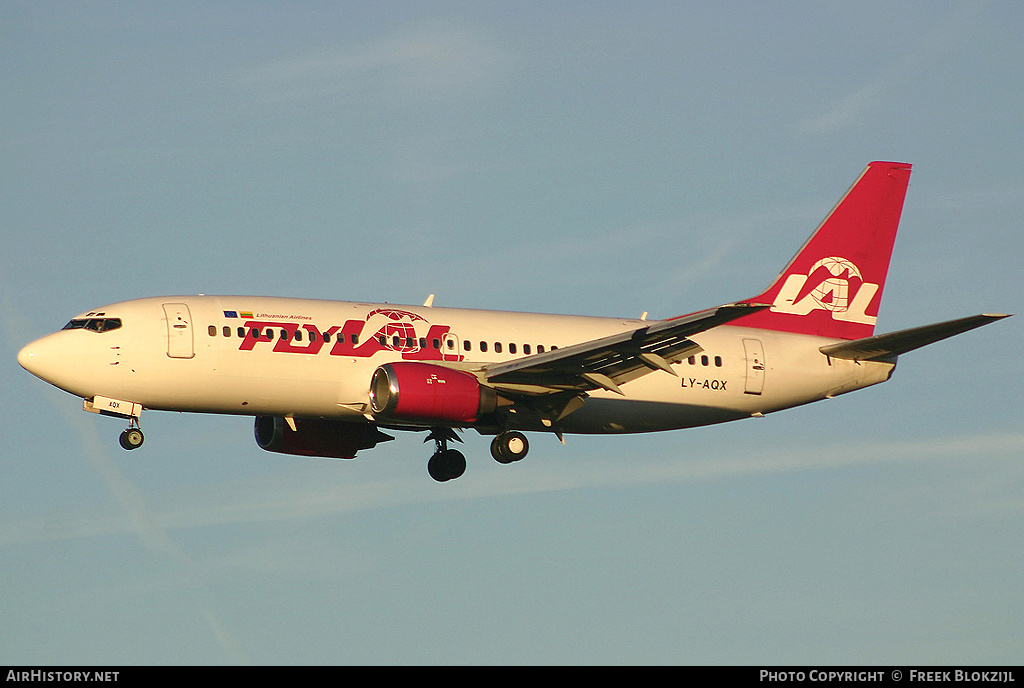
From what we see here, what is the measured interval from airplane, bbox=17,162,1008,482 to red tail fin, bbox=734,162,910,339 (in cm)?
13

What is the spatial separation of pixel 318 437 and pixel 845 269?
20.4m

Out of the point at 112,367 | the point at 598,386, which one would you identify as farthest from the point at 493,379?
the point at 112,367

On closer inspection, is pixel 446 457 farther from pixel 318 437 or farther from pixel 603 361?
pixel 603 361

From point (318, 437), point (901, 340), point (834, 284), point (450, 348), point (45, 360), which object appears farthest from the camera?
point (834, 284)

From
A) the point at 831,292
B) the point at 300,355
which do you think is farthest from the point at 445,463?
the point at 831,292

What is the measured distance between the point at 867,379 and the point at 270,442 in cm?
2092

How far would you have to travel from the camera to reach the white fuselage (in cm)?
4409

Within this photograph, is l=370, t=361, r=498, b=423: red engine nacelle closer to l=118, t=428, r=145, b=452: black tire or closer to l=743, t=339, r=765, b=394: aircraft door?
l=118, t=428, r=145, b=452: black tire

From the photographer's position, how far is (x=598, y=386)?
4638 cm

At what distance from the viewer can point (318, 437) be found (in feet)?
166

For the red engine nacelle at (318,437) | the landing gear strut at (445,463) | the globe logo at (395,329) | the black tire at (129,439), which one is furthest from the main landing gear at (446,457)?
the black tire at (129,439)

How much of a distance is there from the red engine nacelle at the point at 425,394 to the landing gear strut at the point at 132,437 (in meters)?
7.08
